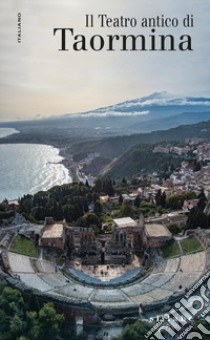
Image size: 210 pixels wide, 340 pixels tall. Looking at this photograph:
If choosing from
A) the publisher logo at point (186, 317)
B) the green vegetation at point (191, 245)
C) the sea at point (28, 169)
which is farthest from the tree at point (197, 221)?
the sea at point (28, 169)

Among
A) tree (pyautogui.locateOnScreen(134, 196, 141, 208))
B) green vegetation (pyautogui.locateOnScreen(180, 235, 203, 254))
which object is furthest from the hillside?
green vegetation (pyautogui.locateOnScreen(180, 235, 203, 254))

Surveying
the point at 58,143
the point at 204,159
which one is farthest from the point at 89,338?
the point at 58,143

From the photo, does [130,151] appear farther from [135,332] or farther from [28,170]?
[135,332]

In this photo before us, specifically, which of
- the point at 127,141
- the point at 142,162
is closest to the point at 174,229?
the point at 142,162

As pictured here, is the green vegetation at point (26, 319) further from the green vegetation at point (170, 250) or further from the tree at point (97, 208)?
the tree at point (97, 208)

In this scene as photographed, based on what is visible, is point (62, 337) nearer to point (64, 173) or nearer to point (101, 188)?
point (101, 188)
